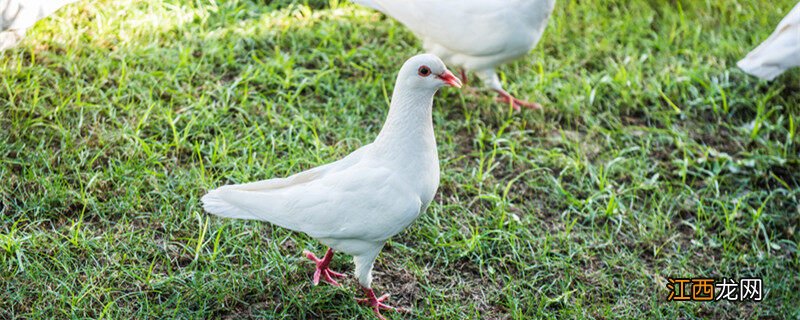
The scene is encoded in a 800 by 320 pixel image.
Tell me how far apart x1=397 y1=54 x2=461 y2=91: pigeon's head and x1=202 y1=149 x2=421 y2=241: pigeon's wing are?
0.35 metres

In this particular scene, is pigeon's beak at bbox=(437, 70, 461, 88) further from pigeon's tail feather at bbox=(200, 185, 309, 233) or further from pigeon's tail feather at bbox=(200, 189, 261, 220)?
pigeon's tail feather at bbox=(200, 189, 261, 220)

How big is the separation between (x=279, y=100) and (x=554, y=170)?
1.55 metres

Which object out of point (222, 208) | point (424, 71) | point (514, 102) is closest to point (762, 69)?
point (514, 102)

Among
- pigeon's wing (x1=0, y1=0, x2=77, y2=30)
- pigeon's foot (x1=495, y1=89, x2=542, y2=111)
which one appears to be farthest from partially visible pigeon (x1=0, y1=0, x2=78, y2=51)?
pigeon's foot (x1=495, y1=89, x2=542, y2=111)

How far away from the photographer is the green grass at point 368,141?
147 inches

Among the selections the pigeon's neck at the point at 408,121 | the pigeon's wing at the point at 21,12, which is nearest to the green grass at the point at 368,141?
the pigeon's wing at the point at 21,12

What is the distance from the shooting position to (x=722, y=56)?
565 cm

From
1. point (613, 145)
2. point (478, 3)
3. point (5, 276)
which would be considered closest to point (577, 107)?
point (613, 145)

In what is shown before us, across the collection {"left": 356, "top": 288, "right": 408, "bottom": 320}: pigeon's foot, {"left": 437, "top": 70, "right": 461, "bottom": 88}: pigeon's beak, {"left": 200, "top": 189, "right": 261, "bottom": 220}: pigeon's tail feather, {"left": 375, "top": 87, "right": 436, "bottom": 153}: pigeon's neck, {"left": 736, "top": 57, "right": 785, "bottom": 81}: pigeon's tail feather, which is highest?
{"left": 437, "top": 70, "right": 461, "bottom": 88}: pigeon's beak

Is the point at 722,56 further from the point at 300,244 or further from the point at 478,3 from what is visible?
the point at 300,244

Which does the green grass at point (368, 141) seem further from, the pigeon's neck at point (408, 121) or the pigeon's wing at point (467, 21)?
the pigeon's neck at point (408, 121)

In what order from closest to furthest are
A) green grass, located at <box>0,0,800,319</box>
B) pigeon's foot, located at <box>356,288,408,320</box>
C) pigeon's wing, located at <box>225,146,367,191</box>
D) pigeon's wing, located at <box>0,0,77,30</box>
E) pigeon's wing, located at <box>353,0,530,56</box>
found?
pigeon's wing, located at <box>225,146,367,191</box>
pigeon's foot, located at <box>356,288,408,320</box>
green grass, located at <box>0,0,800,319</box>
pigeon's wing, located at <box>0,0,77,30</box>
pigeon's wing, located at <box>353,0,530,56</box>

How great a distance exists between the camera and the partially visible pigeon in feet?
14.3

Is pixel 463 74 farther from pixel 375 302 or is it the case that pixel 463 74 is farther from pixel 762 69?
pixel 375 302
